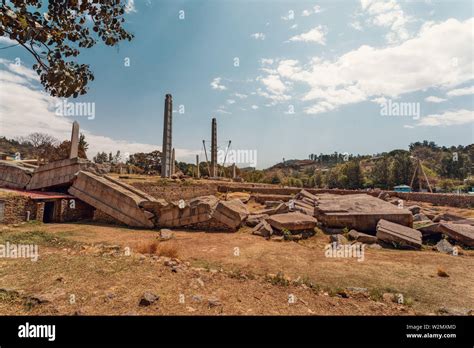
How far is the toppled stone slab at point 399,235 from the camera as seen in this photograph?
8.09 metres

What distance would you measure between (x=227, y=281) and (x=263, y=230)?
16.0 ft

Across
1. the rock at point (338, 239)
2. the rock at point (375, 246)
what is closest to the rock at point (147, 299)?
the rock at point (338, 239)

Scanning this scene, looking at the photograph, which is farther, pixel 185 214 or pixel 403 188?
pixel 403 188

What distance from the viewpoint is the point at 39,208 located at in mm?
10828

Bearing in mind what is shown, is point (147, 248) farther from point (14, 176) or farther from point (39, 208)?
point (14, 176)

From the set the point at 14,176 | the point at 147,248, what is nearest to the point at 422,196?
the point at 147,248

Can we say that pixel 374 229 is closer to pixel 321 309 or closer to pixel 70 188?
pixel 321 309

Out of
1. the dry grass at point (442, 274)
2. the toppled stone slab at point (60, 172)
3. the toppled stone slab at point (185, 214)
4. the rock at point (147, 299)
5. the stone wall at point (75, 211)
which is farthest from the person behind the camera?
the toppled stone slab at point (60, 172)

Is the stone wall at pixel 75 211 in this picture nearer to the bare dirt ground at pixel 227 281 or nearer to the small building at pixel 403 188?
the bare dirt ground at pixel 227 281

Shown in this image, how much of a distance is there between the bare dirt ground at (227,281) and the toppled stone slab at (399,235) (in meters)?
0.57

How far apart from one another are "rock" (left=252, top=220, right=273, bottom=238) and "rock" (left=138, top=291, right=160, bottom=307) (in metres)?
6.11

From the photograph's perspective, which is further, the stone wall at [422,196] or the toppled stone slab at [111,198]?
the stone wall at [422,196]
